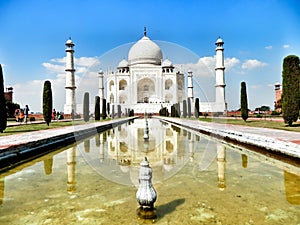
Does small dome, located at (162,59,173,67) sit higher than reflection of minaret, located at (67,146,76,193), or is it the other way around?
small dome, located at (162,59,173,67)

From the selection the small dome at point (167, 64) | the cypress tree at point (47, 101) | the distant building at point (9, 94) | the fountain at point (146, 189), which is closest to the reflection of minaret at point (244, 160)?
the fountain at point (146, 189)

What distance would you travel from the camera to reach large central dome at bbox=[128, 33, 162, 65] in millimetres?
34656

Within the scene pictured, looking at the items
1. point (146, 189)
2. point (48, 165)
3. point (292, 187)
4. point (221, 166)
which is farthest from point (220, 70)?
point (146, 189)

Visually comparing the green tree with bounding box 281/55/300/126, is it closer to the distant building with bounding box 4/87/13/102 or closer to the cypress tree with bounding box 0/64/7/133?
the cypress tree with bounding box 0/64/7/133

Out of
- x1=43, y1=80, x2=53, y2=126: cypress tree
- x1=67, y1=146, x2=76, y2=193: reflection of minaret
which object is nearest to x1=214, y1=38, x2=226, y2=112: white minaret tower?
x1=43, y1=80, x2=53, y2=126: cypress tree

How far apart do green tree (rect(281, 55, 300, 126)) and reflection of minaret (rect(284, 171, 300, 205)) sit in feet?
20.2

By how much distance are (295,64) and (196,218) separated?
871 centimetres

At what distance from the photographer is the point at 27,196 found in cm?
270

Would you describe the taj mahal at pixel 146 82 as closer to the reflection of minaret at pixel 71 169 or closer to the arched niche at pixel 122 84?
the arched niche at pixel 122 84

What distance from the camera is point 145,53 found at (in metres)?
34.7

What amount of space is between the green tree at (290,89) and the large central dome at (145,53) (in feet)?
86.5

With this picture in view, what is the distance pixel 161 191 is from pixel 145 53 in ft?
109

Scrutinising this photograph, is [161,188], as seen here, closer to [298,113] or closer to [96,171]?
[96,171]

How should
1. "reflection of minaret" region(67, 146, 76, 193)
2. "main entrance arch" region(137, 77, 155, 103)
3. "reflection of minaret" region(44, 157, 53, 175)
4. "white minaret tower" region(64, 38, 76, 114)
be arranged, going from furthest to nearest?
"main entrance arch" region(137, 77, 155, 103)
"white minaret tower" region(64, 38, 76, 114)
"reflection of minaret" region(44, 157, 53, 175)
"reflection of minaret" region(67, 146, 76, 193)
